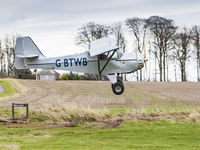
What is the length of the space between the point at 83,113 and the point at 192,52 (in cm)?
4783

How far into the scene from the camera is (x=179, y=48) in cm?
7456

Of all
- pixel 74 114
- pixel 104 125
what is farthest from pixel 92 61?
pixel 74 114

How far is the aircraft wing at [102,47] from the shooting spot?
24.4 meters

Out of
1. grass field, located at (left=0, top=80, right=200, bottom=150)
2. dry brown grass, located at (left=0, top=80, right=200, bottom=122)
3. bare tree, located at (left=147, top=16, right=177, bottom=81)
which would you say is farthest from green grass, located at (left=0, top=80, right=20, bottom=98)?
bare tree, located at (left=147, top=16, right=177, bottom=81)

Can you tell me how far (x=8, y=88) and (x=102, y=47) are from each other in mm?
40974

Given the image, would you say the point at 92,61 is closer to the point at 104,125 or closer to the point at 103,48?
the point at 103,48

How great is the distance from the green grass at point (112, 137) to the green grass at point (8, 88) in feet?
98.6

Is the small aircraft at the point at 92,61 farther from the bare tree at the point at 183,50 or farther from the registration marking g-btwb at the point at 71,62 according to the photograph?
the bare tree at the point at 183,50

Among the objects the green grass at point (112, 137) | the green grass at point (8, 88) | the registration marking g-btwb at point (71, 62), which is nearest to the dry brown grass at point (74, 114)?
the green grass at point (112, 137)

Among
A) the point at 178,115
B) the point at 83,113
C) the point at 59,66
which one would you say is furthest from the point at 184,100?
the point at 59,66

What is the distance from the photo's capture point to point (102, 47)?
2466cm

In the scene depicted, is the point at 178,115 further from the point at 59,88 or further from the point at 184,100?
the point at 59,88

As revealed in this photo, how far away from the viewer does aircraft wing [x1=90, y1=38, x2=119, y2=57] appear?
24.4m

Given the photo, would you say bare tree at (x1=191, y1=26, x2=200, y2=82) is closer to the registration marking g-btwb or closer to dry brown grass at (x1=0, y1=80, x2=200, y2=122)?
dry brown grass at (x1=0, y1=80, x2=200, y2=122)
